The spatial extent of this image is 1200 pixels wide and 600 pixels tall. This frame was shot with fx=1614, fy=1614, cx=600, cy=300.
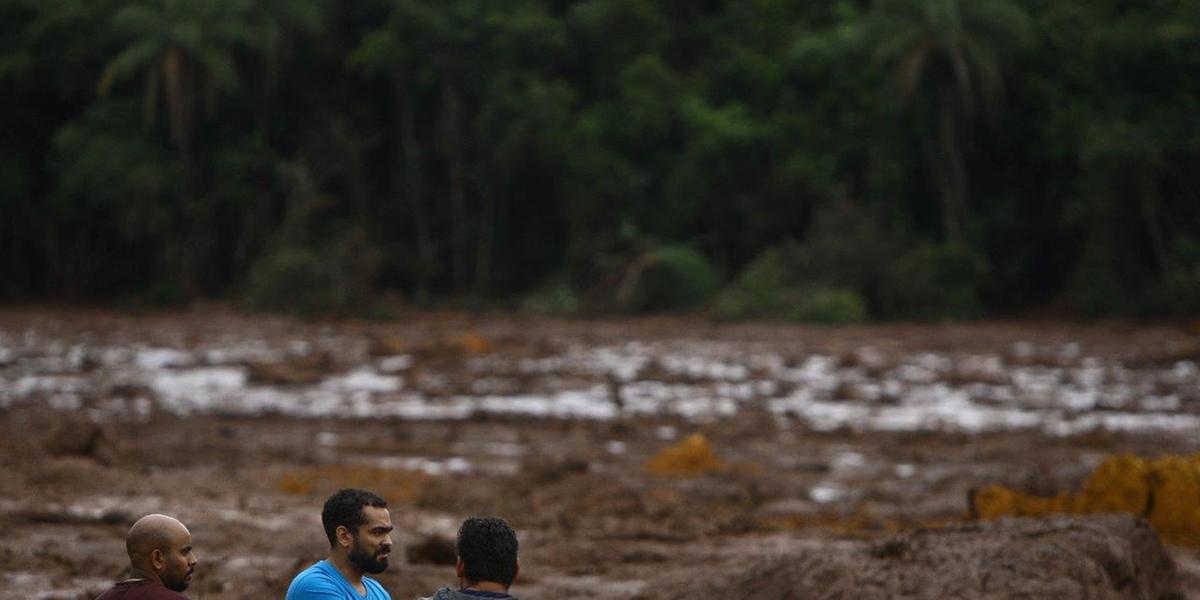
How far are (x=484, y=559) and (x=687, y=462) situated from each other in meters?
9.40

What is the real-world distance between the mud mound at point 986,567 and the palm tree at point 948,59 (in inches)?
1025

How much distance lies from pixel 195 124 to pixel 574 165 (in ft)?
31.7

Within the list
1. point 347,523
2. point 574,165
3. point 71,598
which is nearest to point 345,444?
point 71,598

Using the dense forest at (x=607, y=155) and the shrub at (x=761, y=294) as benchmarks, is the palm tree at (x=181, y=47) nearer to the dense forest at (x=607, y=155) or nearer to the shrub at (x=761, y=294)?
the dense forest at (x=607, y=155)

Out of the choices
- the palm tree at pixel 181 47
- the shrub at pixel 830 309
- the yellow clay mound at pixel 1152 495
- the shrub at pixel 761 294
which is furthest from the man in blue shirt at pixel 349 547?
the palm tree at pixel 181 47

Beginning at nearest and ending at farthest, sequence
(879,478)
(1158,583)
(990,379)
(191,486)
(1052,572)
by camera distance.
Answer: (1052,572)
(1158,583)
(191,486)
(879,478)
(990,379)

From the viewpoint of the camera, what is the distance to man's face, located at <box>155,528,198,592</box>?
378cm

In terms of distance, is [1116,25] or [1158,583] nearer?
[1158,583]

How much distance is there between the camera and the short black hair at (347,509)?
391cm

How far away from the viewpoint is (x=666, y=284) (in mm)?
32562

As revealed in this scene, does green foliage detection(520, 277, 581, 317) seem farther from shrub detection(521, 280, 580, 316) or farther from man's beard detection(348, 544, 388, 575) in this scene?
man's beard detection(348, 544, 388, 575)

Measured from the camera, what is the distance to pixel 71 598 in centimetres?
729

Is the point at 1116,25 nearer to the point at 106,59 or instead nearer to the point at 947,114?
the point at 947,114

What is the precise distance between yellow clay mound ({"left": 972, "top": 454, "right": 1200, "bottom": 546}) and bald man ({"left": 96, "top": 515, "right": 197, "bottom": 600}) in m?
6.50
